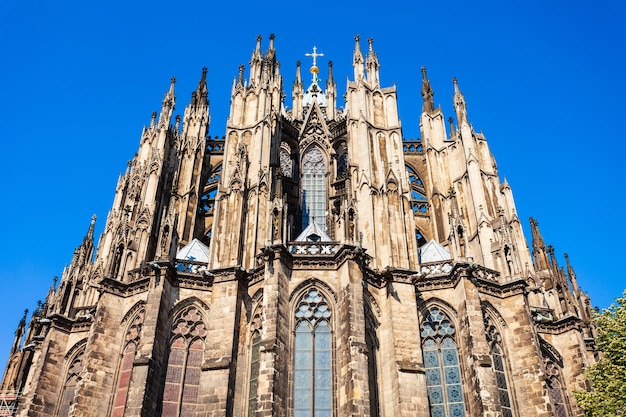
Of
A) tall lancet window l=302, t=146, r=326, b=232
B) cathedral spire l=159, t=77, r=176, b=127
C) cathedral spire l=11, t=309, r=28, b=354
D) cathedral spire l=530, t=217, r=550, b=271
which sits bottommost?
cathedral spire l=11, t=309, r=28, b=354

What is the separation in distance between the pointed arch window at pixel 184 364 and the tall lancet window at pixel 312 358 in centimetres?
459

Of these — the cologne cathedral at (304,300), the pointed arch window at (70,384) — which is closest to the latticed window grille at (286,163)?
the cologne cathedral at (304,300)

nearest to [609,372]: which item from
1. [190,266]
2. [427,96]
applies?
[190,266]

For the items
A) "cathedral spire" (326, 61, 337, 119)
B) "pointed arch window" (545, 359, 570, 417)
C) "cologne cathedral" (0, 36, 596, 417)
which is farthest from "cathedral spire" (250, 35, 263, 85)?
"pointed arch window" (545, 359, 570, 417)

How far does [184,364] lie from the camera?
2478cm

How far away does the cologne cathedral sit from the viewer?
23125 millimetres

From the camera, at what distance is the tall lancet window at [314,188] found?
118 ft

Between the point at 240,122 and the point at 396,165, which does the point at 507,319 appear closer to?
the point at 396,165

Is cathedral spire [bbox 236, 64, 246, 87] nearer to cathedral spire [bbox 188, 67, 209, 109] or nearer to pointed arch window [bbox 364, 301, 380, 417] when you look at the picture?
cathedral spire [bbox 188, 67, 209, 109]

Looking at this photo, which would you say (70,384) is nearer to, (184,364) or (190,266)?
(184,364)

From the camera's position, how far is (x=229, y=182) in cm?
2983

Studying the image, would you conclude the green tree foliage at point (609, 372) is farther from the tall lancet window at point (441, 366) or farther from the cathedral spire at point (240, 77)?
the cathedral spire at point (240, 77)

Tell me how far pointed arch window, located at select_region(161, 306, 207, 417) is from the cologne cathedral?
70mm

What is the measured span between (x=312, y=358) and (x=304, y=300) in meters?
2.60
